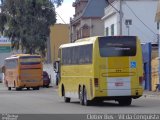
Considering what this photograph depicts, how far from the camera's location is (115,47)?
2798cm

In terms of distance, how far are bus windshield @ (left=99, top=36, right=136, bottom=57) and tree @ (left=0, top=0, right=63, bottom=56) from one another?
46.1 m

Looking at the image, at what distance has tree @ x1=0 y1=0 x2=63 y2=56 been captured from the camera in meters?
74.3

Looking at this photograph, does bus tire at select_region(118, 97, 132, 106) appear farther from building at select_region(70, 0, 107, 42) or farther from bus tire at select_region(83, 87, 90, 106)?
building at select_region(70, 0, 107, 42)

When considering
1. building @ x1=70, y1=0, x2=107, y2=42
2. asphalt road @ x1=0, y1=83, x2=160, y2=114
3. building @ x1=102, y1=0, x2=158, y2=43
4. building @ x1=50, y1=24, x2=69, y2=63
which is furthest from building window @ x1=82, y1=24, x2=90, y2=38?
asphalt road @ x1=0, y1=83, x2=160, y2=114

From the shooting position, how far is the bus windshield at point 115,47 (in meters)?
27.9

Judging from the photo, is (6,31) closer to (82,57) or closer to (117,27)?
(117,27)

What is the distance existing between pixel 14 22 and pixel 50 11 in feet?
15.5

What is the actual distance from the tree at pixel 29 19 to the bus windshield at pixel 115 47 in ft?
151

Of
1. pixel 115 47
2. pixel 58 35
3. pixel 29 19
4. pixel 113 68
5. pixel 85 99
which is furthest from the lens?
pixel 58 35

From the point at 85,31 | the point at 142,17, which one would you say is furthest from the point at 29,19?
the point at 142,17

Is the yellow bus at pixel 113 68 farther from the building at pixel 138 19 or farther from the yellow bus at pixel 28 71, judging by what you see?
the building at pixel 138 19

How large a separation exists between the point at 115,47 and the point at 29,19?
4752 cm

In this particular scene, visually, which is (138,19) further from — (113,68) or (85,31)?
(113,68)

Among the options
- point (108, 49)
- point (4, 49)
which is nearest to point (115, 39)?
point (108, 49)
